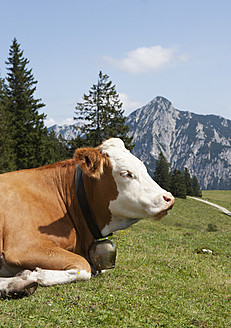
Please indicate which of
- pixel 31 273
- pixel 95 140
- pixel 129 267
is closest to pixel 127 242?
pixel 129 267

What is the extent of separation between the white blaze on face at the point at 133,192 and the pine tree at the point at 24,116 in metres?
39.5

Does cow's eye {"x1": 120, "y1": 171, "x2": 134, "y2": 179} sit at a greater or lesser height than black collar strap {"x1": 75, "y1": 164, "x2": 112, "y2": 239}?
greater

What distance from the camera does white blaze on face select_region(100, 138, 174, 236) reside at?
4.82 m

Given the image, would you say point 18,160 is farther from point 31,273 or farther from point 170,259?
point 31,273

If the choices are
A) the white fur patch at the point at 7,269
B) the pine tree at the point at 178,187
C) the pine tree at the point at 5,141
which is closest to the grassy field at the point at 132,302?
the white fur patch at the point at 7,269

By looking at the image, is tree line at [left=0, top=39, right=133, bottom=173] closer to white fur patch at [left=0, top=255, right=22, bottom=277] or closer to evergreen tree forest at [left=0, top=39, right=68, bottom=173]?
evergreen tree forest at [left=0, top=39, right=68, bottom=173]

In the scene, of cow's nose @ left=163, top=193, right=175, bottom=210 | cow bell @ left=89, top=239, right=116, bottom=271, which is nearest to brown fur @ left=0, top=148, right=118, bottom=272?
cow bell @ left=89, top=239, right=116, bottom=271

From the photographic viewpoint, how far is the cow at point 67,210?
14.5 ft

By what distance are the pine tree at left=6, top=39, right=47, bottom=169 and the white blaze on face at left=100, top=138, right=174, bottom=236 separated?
3952 cm

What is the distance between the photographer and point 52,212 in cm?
506

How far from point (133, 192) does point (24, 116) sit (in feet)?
142

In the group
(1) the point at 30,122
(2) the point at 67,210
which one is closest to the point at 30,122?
(1) the point at 30,122

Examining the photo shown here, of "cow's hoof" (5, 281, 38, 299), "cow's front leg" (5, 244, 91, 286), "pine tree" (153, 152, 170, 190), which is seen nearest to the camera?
"cow's hoof" (5, 281, 38, 299)

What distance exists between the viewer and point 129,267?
21.7ft
